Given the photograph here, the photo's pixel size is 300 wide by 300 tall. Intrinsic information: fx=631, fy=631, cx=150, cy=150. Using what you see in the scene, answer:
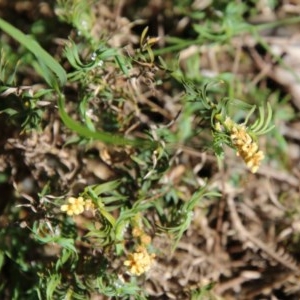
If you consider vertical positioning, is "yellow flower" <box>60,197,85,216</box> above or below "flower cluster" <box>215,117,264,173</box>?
below

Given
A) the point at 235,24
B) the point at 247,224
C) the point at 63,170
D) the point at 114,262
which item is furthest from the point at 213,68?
the point at 114,262

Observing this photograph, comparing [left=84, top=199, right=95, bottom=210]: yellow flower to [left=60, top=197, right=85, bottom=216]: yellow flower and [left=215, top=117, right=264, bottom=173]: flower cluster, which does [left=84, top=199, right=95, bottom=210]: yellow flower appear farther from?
[left=215, top=117, right=264, bottom=173]: flower cluster

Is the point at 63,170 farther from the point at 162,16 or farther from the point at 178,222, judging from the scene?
the point at 162,16

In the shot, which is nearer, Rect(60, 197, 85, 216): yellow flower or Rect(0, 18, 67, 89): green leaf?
Rect(0, 18, 67, 89): green leaf

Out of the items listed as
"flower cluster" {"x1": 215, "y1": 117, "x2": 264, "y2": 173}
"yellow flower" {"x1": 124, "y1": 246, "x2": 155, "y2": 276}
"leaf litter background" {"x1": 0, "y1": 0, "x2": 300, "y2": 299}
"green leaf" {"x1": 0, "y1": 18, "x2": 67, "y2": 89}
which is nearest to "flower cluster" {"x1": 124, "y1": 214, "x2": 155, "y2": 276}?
"yellow flower" {"x1": 124, "y1": 246, "x2": 155, "y2": 276}

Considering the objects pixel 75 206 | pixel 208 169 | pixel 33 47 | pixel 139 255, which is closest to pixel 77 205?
pixel 75 206

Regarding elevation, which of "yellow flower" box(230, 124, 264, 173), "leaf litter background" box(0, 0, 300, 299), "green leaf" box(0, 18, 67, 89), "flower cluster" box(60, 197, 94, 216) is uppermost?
"green leaf" box(0, 18, 67, 89)

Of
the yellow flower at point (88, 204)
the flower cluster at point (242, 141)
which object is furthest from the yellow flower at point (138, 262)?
the flower cluster at point (242, 141)

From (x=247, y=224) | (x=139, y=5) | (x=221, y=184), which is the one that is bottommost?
(x=247, y=224)

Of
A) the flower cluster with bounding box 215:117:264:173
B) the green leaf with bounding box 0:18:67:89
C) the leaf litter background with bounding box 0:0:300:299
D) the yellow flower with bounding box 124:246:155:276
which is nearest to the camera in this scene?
the green leaf with bounding box 0:18:67:89
